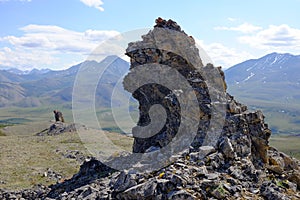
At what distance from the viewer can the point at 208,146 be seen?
2300 cm

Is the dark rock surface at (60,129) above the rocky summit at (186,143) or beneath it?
beneath

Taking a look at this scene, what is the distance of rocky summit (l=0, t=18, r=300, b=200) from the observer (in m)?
19.7

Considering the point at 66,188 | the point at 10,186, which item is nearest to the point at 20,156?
the point at 10,186

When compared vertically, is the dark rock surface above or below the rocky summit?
below

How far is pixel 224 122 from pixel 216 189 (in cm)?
704

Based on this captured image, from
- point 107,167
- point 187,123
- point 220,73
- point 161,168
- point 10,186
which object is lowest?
point 10,186

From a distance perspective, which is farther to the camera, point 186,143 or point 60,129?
point 60,129

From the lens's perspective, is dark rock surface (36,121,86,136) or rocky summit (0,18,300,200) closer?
rocky summit (0,18,300,200)

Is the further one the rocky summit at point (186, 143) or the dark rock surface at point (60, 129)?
the dark rock surface at point (60, 129)

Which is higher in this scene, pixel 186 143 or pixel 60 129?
pixel 186 143

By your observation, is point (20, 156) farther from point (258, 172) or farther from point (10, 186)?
point (258, 172)

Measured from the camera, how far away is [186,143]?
2472 centimetres

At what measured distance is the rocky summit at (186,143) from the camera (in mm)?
19656

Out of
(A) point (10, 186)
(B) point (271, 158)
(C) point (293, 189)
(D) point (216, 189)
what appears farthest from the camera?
(A) point (10, 186)
